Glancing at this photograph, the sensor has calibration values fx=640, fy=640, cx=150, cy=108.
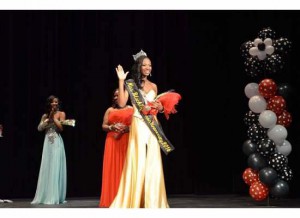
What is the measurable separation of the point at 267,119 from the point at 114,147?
1938mm

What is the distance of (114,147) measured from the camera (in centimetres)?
794

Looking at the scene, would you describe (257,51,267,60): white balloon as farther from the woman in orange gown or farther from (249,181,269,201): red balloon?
the woman in orange gown

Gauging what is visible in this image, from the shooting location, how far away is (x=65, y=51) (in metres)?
9.26

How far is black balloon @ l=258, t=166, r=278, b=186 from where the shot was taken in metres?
7.22

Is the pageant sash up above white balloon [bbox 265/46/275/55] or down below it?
below

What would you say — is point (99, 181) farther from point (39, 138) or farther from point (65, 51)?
point (65, 51)

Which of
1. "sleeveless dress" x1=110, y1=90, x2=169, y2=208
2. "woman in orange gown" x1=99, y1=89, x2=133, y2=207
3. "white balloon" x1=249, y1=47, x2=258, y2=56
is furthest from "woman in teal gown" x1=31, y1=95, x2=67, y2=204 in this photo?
"white balloon" x1=249, y1=47, x2=258, y2=56

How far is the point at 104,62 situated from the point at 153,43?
0.76 metres

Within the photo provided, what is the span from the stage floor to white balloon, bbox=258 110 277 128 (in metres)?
0.87

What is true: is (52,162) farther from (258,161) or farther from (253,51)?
(253,51)

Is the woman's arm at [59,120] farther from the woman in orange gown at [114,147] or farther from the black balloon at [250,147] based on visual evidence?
the black balloon at [250,147]

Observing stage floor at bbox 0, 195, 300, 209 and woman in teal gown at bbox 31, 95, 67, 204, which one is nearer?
stage floor at bbox 0, 195, 300, 209

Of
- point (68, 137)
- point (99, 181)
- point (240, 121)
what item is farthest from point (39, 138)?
point (240, 121)

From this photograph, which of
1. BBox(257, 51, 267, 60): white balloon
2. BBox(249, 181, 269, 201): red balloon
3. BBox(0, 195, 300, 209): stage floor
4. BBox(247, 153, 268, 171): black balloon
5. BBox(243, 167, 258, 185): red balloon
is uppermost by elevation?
BBox(257, 51, 267, 60): white balloon
